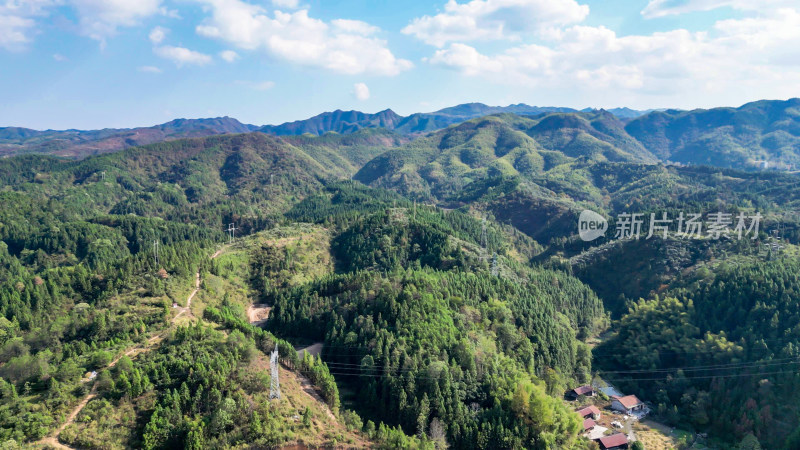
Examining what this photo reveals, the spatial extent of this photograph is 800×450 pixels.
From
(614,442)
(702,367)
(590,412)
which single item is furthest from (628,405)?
(702,367)

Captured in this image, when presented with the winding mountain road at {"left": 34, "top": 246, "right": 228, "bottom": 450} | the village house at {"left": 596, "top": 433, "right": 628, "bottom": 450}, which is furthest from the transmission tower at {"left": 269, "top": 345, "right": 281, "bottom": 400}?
the village house at {"left": 596, "top": 433, "right": 628, "bottom": 450}

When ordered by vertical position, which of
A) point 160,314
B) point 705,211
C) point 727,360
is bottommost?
point 727,360

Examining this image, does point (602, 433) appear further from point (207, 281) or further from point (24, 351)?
point (24, 351)

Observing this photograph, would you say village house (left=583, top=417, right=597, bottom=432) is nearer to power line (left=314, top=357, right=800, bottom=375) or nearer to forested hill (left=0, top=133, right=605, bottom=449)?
forested hill (left=0, top=133, right=605, bottom=449)

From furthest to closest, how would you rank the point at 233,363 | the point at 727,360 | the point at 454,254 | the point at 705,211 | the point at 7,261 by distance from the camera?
the point at 705,211 < the point at 7,261 < the point at 454,254 < the point at 727,360 < the point at 233,363

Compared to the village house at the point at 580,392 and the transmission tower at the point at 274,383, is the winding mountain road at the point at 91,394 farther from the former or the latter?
the village house at the point at 580,392

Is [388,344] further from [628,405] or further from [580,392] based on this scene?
[628,405]

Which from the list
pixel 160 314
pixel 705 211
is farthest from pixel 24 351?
pixel 705 211
